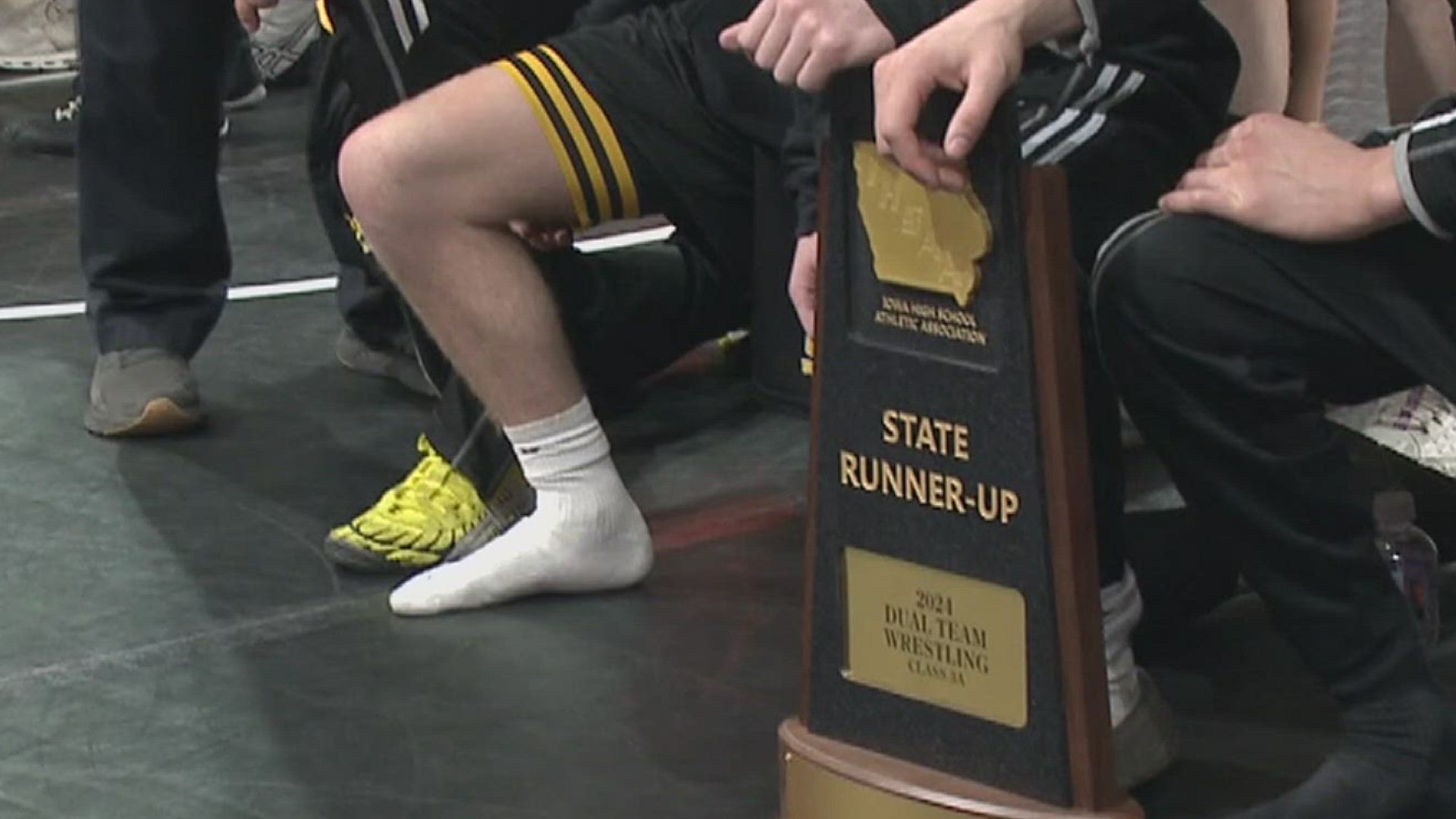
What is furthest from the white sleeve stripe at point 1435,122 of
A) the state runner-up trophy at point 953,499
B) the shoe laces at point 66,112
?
the shoe laces at point 66,112

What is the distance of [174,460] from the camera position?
9.57 ft

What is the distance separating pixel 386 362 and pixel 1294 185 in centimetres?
175

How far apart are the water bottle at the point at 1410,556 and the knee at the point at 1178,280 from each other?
1.99 feet

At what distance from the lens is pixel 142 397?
2980 millimetres

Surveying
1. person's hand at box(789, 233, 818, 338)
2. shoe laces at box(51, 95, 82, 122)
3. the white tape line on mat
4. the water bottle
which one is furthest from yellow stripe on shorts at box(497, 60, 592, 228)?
shoe laces at box(51, 95, 82, 122)

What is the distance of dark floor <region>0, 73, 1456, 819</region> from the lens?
2027 millimetres

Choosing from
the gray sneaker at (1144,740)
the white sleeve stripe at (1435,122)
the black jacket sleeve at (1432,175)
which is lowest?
the gray sneaker at (1144,740)

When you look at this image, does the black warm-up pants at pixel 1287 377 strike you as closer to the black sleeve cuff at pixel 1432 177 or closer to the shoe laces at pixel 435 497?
the black sleeve cuff at pixel 1432 177

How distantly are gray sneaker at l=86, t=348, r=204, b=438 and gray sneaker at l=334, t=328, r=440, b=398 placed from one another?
26 cm

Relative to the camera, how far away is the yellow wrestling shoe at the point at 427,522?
2545 millimetres

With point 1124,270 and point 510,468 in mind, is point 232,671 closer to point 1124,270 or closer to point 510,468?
point 510,468

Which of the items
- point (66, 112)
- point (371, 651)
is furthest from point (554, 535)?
point (66, 112)

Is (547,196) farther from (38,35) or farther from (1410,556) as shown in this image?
(38,35)

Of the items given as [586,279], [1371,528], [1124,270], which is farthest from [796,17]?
[586,279]
